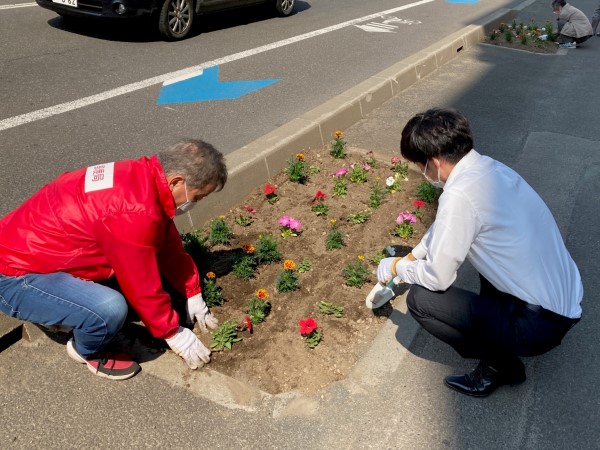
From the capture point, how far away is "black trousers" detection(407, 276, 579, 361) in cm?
233

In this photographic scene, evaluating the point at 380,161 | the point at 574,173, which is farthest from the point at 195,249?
the point at 574,173

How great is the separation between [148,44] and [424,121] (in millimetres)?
6735

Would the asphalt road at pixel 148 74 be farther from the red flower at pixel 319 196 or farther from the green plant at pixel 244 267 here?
the green plant at pixel 244 267

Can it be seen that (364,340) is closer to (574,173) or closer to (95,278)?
(95,278)

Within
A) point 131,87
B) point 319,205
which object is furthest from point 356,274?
point 131,87

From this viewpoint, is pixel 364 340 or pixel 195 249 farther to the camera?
pixel 195 249

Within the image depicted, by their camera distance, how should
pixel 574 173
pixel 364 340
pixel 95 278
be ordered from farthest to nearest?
pixel 574 173
pixel 364 340
pixel 95 278

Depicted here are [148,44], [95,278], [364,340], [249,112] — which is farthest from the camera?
[148,44]

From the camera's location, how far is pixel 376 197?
407cm

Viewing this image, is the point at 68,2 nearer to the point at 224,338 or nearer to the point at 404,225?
the point at 404,225

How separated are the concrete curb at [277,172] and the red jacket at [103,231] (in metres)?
0.36

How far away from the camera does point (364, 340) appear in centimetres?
292

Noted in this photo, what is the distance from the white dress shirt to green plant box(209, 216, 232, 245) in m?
1.51

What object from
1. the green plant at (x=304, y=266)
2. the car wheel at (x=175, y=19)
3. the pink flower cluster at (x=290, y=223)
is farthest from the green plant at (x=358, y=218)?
the car wheel at (x=175, y=19)
